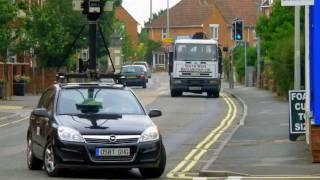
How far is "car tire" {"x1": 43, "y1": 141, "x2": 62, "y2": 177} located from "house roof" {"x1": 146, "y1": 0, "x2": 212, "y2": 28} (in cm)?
10071

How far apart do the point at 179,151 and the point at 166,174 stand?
5018 mm

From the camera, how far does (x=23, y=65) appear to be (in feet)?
190

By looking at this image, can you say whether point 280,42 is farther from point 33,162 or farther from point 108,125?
point 108,125

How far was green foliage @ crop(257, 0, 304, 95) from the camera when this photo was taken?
37.3 m

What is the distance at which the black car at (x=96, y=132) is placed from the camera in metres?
14.0

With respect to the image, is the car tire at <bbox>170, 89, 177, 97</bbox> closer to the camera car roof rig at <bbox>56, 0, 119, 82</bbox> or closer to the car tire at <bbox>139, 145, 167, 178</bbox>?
the camera car roof rig at <bbox>56, 0, 119, 82</bbox>

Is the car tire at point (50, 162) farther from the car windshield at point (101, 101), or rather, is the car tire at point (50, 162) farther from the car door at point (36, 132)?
the car windshield at point (101, 101)

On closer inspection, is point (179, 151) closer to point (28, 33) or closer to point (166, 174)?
point (166, 174)

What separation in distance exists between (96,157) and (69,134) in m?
0.53

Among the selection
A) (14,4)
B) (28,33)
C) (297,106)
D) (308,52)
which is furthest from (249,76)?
(308,52)

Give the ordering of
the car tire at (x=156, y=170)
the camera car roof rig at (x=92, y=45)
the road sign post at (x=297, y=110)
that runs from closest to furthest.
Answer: the car tire at (x=156, y=170), the camera car roof rig at (x=92, y=45), the road sign post at (x=297, y=110)

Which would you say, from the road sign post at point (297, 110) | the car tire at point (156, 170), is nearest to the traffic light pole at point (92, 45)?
the car tire at point (156, 170)

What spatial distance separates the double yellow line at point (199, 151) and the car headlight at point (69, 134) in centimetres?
196

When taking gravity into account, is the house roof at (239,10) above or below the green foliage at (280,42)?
above
